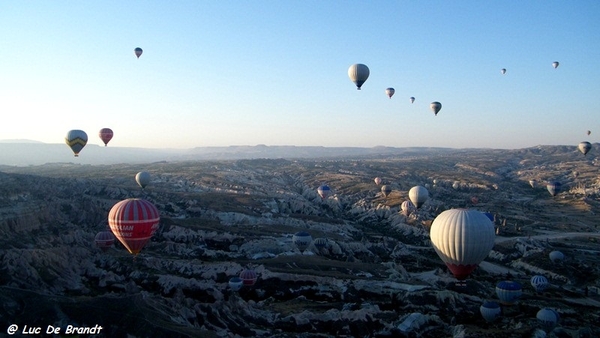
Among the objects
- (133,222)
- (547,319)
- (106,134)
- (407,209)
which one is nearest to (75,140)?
(106,134)

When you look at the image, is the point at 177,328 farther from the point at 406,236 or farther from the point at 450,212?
the point at 406,236

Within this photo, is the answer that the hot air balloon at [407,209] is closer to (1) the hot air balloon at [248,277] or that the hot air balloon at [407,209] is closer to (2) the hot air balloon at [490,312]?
(2) the hot air balloon at [490,312]

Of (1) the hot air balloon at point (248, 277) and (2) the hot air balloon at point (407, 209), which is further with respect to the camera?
(2) the hot air balloon at point (407, 209)

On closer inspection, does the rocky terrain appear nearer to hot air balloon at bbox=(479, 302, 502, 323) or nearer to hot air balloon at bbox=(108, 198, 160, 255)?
hot air balloon at bbox=(479, 302, 502, 323)

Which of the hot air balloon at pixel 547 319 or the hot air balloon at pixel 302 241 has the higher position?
the hot air balloon at pixel 302 241

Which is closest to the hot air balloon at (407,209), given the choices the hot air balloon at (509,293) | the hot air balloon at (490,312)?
the hot air balloon at (509,293)

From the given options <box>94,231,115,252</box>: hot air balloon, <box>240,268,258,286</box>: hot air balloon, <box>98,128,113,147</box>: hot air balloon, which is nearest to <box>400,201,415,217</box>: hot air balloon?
<box>240,268,258,286</box>: hot air balloon
